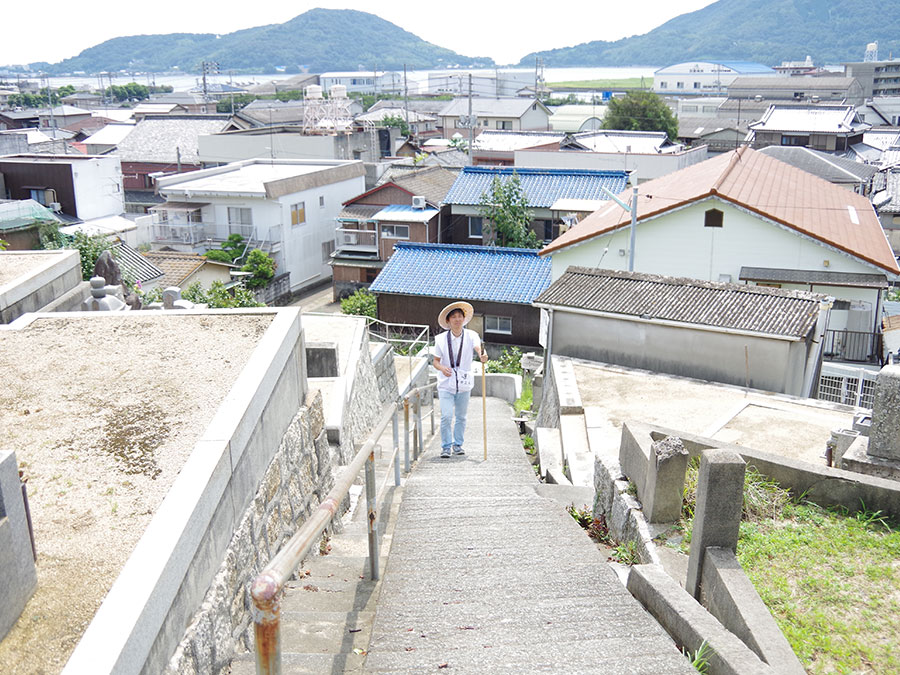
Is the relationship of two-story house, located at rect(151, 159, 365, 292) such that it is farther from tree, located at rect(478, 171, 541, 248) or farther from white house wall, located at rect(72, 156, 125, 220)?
tree, located at rect(478, 171, 541, 248)

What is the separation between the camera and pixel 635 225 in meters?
19.8

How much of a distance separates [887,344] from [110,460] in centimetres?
1829

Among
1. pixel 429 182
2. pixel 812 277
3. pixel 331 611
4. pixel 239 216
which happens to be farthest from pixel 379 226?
pixel 331 611

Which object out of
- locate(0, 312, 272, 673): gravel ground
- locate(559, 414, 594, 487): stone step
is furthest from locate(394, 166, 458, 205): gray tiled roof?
locate(0, 312, 272, 673): gravel ground

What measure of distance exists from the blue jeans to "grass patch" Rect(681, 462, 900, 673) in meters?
3.13

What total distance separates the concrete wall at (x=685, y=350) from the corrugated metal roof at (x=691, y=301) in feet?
0.70

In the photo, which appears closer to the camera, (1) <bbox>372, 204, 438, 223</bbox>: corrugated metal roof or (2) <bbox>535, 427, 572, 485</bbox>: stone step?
(2) <bbox>535, 427, 572, 485</bbox>: stone step

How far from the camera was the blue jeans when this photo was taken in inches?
330

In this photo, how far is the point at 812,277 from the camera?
18875 millimetres

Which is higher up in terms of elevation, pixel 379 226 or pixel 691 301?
pixel 691 301

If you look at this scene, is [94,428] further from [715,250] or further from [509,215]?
[509,215]

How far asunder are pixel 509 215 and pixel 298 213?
10358mm

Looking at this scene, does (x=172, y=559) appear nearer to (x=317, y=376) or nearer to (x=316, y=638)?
(x=316, y=638)

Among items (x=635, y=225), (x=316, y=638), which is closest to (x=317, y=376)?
(x=316, y=638)
